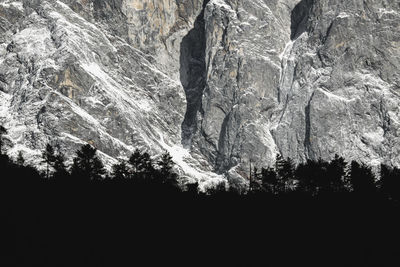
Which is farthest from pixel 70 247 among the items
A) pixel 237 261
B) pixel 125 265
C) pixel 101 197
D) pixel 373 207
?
pixel 373 207

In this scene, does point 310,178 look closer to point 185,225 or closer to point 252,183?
point 252,183

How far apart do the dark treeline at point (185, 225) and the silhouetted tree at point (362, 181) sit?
0.24 metres

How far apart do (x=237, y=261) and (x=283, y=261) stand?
3691 millimetres

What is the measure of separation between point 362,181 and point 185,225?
3299cm

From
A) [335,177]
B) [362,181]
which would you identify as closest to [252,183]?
[335,177]

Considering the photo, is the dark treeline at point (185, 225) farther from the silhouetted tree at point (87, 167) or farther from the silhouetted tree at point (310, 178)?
the silhouetted tree at point (310, 178)

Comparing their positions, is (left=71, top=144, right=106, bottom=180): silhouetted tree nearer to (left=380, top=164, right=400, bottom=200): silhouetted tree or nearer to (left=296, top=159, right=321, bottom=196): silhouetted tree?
(left=296, top=159, right=321, bottom=196): silhouetted tree

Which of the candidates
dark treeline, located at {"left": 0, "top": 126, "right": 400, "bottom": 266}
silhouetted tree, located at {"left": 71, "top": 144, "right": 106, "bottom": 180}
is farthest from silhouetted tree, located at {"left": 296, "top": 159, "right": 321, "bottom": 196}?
silhouetted tree, located at {"left": 71, "top": 144, "right": 106, "bottom": 180}

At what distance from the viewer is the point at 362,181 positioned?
3632 inches

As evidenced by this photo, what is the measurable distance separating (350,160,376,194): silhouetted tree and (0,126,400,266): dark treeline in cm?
24

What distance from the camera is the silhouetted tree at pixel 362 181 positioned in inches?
3423

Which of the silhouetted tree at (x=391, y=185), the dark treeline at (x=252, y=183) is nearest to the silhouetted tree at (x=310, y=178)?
the dark treeline at (x=252, y=183)

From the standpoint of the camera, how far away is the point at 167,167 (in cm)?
11038

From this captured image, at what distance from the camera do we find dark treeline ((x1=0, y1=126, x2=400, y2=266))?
5491 cm
